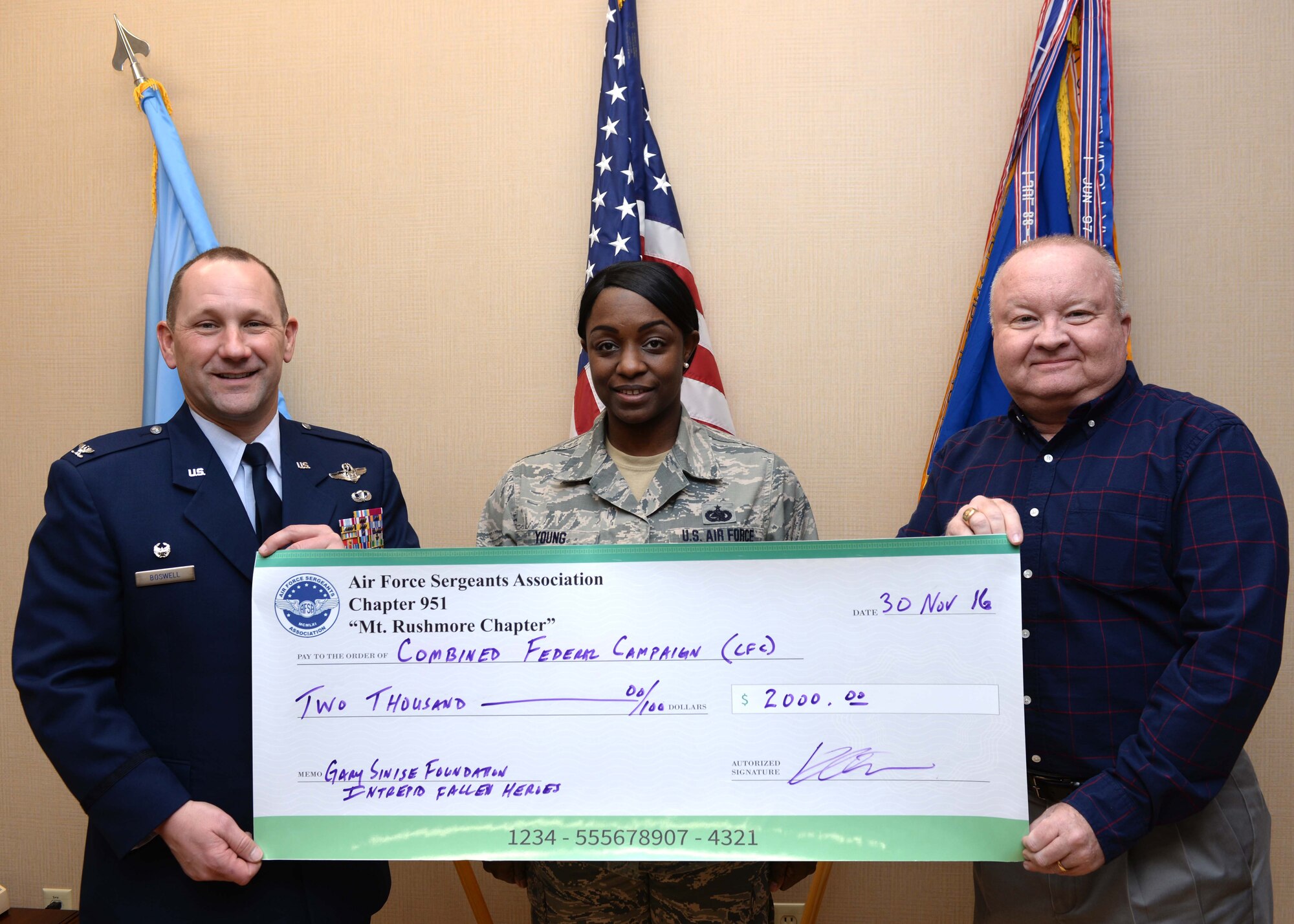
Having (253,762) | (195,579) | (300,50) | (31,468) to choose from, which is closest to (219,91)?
(300,50)

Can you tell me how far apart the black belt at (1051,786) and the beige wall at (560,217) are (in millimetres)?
1095

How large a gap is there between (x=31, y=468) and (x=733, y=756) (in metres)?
2.52

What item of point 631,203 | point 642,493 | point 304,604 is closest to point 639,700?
point 642,493

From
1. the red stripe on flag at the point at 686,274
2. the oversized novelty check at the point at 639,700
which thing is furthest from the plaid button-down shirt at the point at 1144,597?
the red stripe on flag at the point at 686,274

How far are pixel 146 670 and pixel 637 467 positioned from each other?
0.99 m

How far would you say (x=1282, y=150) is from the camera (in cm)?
245

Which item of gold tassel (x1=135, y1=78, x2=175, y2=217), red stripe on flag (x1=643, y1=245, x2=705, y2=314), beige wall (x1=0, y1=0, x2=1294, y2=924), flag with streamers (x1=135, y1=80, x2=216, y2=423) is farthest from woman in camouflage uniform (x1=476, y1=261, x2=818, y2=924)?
gold tassel (x1=135, y1=78, x2=175, y2=217)

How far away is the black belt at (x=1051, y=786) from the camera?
1543mm

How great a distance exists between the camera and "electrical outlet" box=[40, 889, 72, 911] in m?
2.85

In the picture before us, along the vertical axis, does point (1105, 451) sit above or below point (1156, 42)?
below

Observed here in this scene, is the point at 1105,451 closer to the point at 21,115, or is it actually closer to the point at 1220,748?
the point at 1220,748
